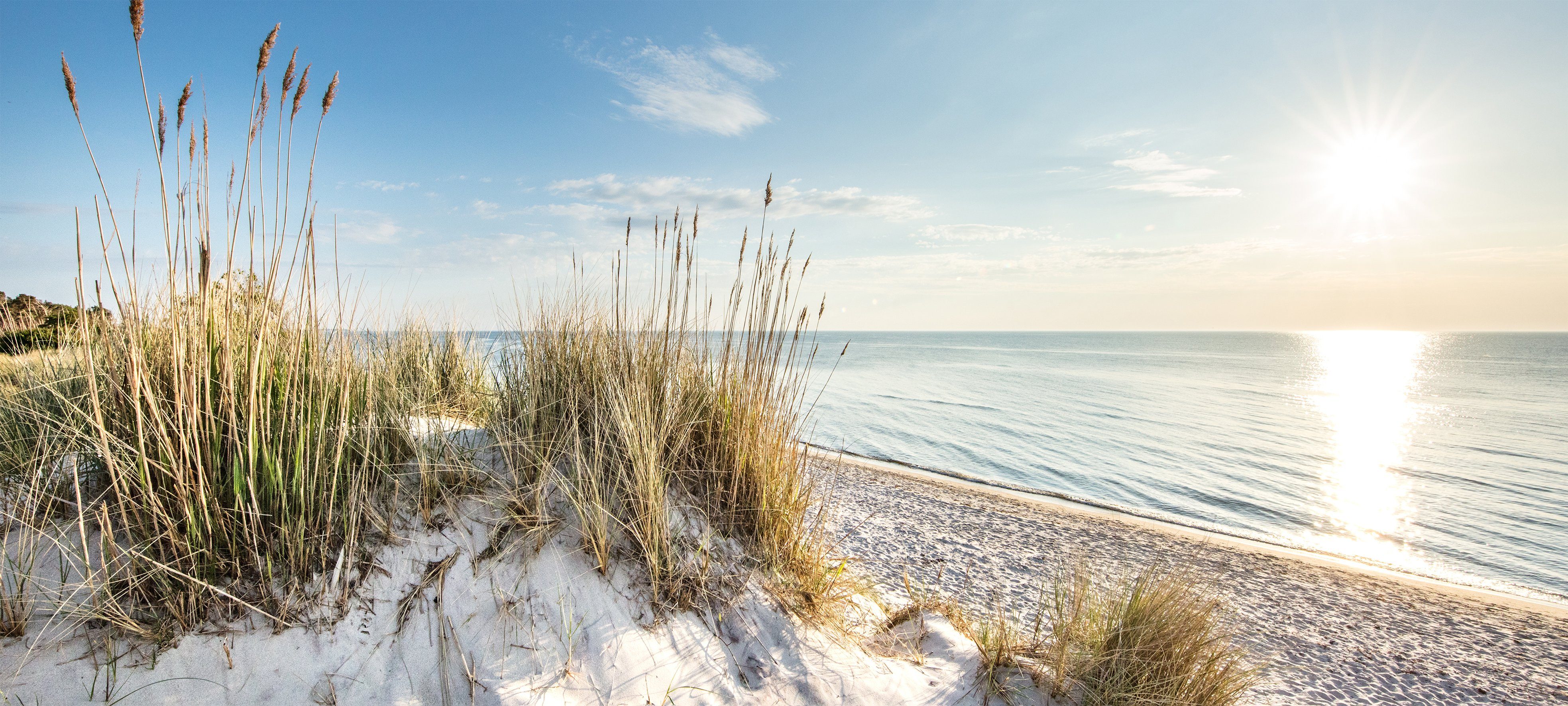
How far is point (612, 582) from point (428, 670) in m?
0.73

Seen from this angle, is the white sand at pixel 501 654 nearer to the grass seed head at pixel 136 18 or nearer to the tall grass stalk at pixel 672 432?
the tall grass stalk at pixel 672 432

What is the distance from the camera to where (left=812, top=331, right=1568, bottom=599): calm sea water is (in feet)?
24.8

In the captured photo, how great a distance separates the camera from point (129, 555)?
2086 mm

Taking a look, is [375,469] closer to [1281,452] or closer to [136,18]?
[136,18]

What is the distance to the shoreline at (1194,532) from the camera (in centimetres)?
577

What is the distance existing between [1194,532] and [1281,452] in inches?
284

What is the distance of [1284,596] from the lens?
5.26m

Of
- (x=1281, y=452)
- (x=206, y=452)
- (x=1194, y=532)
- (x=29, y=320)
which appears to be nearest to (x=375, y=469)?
(x=206, y=452)

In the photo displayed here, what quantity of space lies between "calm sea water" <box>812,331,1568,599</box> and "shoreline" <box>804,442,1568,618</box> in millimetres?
271

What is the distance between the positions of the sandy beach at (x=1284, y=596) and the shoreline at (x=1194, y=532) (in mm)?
62

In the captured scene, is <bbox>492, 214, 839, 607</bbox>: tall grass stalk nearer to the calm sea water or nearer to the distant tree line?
the distant tree line

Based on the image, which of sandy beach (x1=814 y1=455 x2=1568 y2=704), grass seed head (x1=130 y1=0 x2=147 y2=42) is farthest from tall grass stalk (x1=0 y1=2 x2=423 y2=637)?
sandy beach (x1=814 y1=455 x2=1568 y2=704)

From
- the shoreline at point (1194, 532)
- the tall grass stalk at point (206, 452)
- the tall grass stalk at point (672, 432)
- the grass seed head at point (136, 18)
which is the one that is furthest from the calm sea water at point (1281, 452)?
the grass seed head at point (136, 18)

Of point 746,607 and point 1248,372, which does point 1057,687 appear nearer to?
point 746,607
